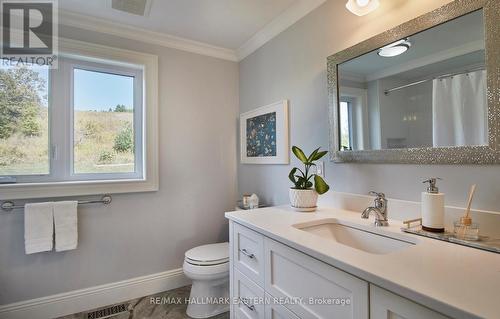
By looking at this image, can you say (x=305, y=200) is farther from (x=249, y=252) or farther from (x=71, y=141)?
(x=71, y=141)

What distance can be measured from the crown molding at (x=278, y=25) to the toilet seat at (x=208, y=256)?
1.71 m

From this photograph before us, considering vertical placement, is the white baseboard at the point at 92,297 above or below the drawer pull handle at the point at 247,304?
below

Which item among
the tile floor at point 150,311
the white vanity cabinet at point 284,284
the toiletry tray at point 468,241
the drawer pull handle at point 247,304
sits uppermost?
the toiletry tray at point 468,241

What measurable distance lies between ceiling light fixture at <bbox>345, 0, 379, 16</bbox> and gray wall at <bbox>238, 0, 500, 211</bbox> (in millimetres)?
58

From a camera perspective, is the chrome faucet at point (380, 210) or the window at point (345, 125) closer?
the chrome faucet at point (380, 210)

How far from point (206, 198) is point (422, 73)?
1.84 metres

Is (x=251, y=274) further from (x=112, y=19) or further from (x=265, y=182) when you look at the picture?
(x=112, y=19)

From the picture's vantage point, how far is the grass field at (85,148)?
5.63ft

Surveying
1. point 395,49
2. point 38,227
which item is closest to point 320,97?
point 395,49

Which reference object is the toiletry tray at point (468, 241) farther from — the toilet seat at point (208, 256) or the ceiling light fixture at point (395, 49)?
the toilet seat at point (208, 256)

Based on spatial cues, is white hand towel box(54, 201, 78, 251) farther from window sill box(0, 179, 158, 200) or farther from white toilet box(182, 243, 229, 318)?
white toilet box(182, 243, 229, 318)

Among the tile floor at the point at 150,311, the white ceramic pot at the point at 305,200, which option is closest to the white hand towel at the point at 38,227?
the tile floor at the point at 150,311

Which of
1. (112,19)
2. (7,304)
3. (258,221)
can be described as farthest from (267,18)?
(7,304)

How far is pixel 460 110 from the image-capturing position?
0.97 metres
